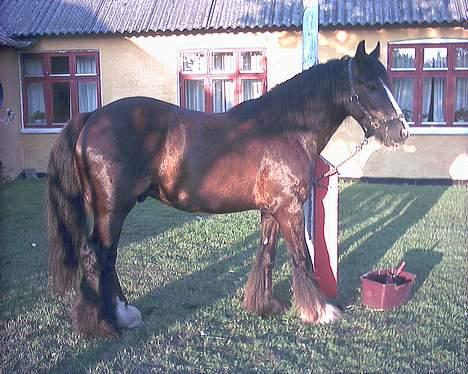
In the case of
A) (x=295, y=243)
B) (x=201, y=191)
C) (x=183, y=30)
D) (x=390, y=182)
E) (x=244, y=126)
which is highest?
(x=183, y=30)

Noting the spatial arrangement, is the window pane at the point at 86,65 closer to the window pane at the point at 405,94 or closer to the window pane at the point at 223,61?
the window pane at the point at 223,61

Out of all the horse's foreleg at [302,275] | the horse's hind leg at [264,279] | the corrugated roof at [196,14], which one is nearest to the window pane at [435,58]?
the corrugated roof at [196,14]

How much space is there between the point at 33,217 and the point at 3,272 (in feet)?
9.70

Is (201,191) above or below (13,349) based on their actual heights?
above

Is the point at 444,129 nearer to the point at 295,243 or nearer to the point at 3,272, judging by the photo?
the point at 295,243

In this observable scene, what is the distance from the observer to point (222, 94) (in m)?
13.2

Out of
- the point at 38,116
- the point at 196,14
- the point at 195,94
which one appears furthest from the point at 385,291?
the point at 38,116

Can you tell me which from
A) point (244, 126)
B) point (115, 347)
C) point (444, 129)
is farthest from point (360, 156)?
point (115, 347)

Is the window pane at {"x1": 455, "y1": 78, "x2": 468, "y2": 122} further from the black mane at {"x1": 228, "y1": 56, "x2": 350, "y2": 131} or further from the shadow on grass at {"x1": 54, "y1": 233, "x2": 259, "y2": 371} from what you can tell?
the black mane at {"x1": 228, "y1": 56, "x2": 350, "y2": 131}

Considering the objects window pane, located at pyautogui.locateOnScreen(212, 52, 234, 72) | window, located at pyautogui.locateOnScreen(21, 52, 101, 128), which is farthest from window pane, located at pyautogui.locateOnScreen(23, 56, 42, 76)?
window pane, located at pyautogui.locateOnScreen(212, 52, 234, 72)

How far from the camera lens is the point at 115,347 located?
416cm

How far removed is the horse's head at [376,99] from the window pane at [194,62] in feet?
29.1

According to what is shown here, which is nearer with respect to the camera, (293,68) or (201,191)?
(201,191)

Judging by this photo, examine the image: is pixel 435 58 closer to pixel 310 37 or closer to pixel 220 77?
pixel 220 77
